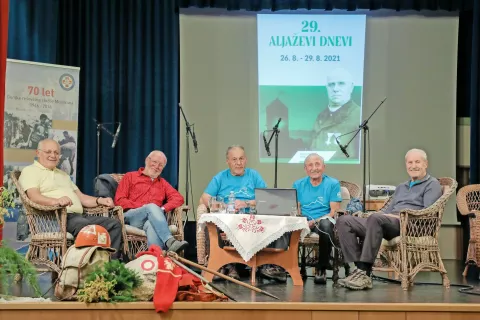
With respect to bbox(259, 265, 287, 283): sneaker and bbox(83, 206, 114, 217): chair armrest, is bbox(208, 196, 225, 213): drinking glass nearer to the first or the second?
bbox(259, 265, 287, 283): sneaker

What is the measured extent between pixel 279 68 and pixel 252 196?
2.13m

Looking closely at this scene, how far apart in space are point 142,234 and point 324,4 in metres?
3.45

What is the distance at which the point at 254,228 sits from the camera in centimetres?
454

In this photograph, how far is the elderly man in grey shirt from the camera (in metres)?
4.55

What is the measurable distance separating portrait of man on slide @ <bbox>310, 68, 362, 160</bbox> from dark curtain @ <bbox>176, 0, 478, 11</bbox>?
732 mm

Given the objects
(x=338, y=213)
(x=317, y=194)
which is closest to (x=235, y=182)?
(x=317, y=194)

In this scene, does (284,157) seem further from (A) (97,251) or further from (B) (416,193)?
(A) (97,251)

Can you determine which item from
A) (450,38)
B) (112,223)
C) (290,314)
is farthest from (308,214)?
(450,38)

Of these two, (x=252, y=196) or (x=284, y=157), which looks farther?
(x=284, y=157)

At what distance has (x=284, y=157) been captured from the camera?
7102mm

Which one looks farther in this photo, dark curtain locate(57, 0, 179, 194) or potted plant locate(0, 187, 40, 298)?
dark curtain locate(57, 0, 179, 194)

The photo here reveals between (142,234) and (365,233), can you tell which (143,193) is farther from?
(365,233)

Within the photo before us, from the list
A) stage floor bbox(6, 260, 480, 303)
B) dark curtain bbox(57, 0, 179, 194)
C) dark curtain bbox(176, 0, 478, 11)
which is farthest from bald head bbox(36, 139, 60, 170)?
dark curtain bbox(176, 0, 478, 11)

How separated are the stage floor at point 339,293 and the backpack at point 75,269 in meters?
0.42
